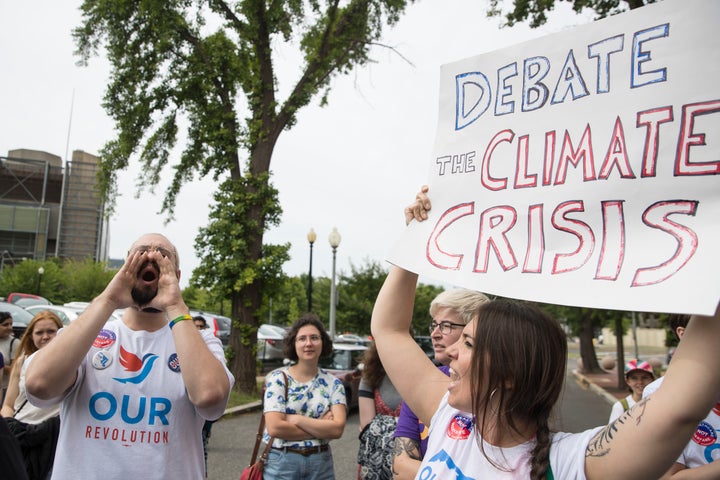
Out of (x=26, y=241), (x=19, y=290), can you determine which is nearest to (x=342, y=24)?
(x=19, y=290)

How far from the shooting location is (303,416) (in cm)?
381

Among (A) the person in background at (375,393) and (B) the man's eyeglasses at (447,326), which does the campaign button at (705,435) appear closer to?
(B) the man's eyeglasses at (447,326)

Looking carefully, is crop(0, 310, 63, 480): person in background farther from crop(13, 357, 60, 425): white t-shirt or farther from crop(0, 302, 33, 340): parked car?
crop(0, 302, 33, 340): parked car

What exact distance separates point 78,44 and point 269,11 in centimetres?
441

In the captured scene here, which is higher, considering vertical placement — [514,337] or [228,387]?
[514,337]

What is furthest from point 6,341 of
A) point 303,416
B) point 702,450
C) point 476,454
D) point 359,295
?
point 359,295

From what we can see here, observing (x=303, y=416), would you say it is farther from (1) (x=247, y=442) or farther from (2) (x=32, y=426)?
(1) (x=247, y=442)

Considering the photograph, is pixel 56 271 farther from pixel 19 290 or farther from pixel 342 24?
pixel 342 24

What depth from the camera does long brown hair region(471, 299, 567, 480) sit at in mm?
1630

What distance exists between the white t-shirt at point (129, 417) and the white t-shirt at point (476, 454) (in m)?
1.00

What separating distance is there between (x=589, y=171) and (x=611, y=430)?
30.3 inches

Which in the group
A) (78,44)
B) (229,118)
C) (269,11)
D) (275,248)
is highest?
(269,11)

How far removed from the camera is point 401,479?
7.68 feet

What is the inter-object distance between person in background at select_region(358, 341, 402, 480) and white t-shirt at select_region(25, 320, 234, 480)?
1.37m
